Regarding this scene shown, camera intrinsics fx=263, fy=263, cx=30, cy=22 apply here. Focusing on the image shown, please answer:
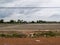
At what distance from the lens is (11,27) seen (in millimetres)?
A: 13867

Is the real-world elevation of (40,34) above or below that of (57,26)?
below

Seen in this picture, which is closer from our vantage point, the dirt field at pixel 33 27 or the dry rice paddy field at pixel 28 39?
the dry rice paddy field at pixel 28 39

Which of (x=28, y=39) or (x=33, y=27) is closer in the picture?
(x=33, y=27)

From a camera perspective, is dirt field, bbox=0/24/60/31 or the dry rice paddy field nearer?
the dry rice paddy field

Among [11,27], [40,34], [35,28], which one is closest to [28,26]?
[35,28]

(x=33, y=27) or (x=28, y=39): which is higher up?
(x=33, y=27)

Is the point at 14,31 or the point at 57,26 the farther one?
the point at 14,31

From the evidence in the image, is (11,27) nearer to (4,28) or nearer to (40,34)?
(4,28)

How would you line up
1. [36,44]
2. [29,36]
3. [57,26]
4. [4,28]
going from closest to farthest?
[36,44], [57,26], [4,28], [29,36]

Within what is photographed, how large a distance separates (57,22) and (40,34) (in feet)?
9.62

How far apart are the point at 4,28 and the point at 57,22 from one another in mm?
2786

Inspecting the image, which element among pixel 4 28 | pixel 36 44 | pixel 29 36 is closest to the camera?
pixel 36 44

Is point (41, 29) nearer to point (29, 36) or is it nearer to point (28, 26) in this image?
point (28, 26)

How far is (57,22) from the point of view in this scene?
499 inches
